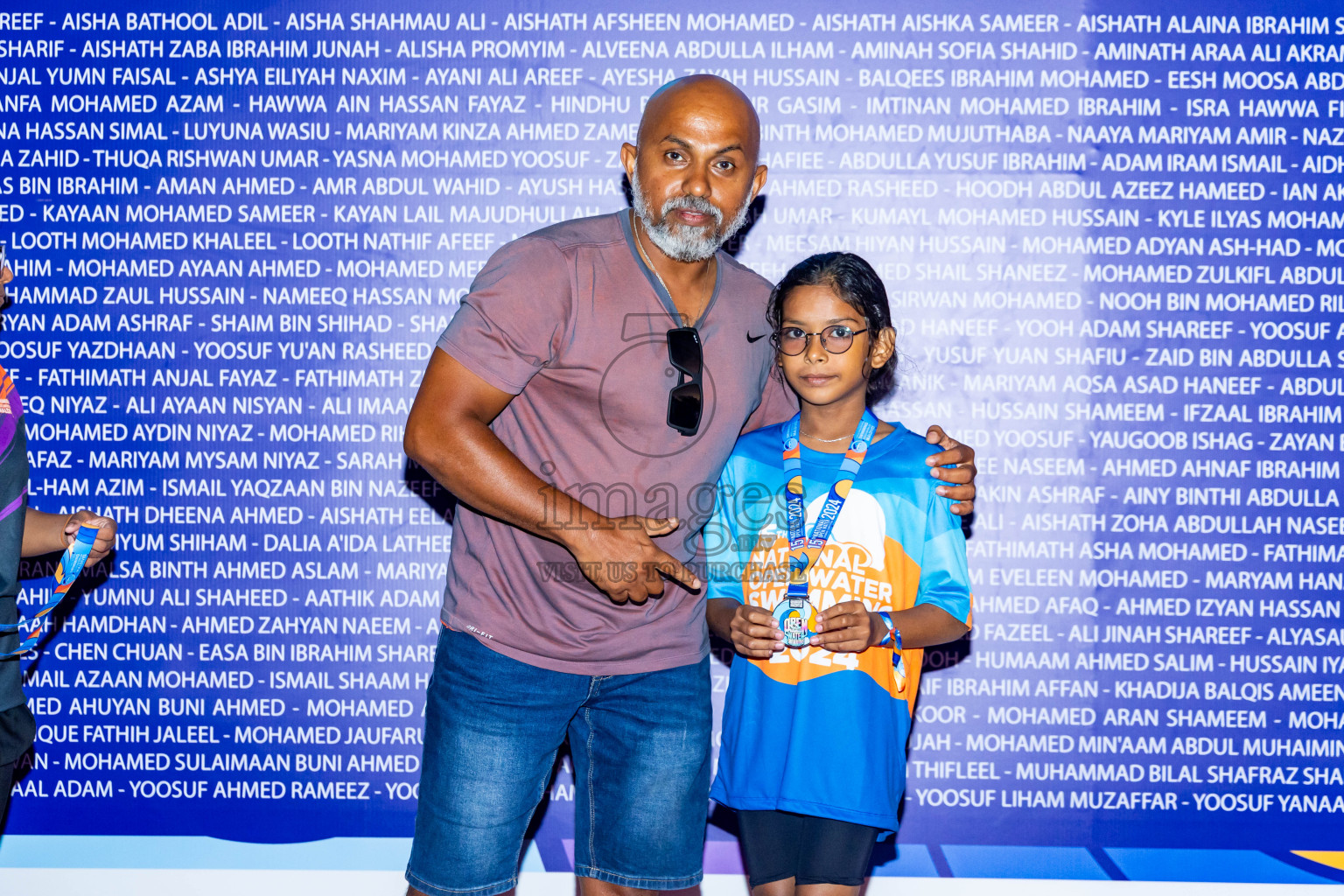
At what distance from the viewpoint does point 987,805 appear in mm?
2838

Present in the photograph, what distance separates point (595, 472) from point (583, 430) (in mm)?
88

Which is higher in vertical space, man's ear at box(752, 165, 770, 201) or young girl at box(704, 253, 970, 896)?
man's ear at box(752, 165, 770, 201)

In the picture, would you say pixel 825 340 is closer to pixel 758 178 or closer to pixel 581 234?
pixel 758 178

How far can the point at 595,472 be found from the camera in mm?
1884

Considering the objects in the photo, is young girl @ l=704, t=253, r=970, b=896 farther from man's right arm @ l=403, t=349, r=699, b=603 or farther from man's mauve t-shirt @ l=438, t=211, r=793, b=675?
man's right arm @ l=403, t=349, r=699, b=603

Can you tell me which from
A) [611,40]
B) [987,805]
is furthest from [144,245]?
[987,805]

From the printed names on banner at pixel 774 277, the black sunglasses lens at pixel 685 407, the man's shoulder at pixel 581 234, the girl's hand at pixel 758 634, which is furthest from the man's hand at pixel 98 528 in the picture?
the girl's hand at pixel 758 634

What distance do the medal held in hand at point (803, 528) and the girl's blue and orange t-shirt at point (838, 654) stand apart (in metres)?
0.02

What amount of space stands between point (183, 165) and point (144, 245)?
0.26 metres

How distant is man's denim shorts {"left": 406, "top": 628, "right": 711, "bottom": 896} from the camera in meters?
1.89

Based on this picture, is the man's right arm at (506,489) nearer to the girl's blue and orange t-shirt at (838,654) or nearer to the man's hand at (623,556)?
the man's hand at (623,556)

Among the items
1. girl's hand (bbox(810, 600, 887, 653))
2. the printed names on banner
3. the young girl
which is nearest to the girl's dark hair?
the young girl

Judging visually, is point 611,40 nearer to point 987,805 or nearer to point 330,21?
point 330,21

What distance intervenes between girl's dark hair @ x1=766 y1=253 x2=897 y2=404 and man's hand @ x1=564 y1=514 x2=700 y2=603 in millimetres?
621
